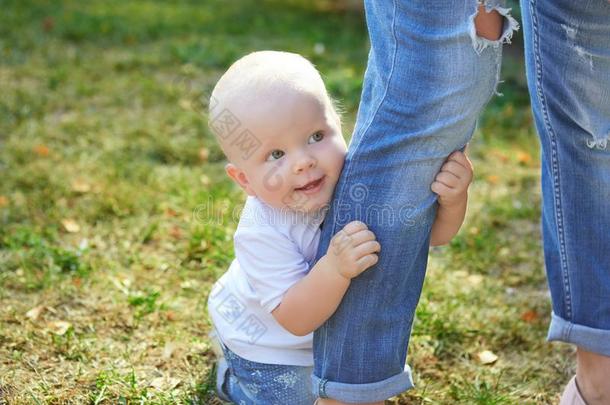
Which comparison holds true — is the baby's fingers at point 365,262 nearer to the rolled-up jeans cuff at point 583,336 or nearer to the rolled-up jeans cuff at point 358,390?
the rolled-up jeans cuff at point 358,390

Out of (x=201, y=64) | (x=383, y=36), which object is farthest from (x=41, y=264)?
(x=201, y=64)

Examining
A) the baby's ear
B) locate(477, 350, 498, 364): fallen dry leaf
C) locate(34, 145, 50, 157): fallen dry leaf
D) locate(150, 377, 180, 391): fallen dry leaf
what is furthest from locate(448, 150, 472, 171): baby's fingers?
locate(34, 145, 50, 157): fallen dry leaf

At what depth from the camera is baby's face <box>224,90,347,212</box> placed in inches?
70.3

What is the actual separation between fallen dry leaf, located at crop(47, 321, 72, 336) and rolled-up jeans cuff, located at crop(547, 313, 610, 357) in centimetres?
143

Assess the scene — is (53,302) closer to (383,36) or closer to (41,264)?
(41,264)

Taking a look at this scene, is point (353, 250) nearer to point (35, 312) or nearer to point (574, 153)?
point (574, 153)

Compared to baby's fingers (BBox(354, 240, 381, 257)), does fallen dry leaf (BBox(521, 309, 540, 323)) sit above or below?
below

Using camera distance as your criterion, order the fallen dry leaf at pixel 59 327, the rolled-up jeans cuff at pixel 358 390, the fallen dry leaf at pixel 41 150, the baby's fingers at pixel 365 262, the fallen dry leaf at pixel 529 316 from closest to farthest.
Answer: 1. the baby's fingers at pixel 365 262
2. the rolled-up jeans cuff at pixel 358 390
3. the fallen dry leaf at pixel 59 327
4. the fallen dry leaf at pixel 529 316
5. the fallen dry leaf at pixel 41 150

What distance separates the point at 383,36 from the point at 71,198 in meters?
2.17

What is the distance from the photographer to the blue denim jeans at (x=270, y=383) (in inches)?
79.8

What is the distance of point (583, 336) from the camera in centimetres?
199

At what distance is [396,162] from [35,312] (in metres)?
1.43

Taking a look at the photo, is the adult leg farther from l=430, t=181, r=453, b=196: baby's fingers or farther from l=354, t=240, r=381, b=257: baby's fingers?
l=354, t=240, r=381, b=257: baby's fingers

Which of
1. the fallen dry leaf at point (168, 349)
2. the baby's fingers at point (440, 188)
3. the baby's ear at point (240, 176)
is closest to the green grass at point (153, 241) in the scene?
the fallen dry leaf at point (168, 349)
